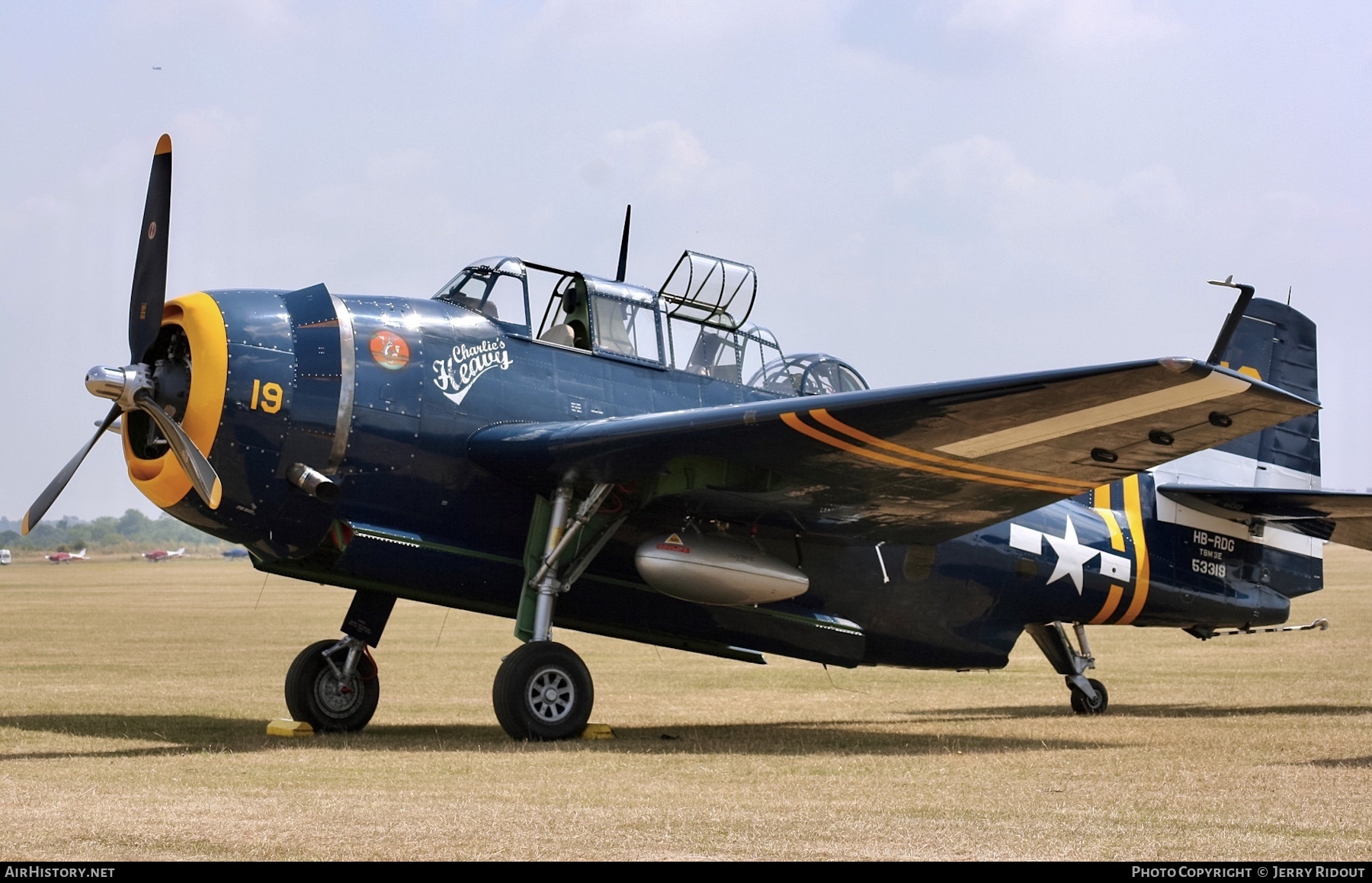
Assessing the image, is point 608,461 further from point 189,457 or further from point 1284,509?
point 1284,509

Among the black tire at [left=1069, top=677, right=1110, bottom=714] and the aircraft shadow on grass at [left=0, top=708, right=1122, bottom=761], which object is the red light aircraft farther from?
the black tire at [left=1069, top=677, right=1110, bottom=714]

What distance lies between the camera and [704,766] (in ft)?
32.5

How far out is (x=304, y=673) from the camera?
12.3 meters

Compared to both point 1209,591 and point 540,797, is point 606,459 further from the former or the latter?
point 1209,591

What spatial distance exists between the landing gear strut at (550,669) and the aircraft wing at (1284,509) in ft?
22.3

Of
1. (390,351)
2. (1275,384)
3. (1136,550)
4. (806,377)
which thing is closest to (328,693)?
(390,351)

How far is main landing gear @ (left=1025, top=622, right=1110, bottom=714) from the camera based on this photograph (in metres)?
15.2

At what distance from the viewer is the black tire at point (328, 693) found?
12.2 meters

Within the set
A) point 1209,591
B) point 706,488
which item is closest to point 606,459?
point 706,488

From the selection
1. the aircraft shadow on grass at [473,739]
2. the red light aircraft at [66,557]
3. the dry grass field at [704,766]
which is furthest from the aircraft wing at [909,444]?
the red light aircraft at [66,557]

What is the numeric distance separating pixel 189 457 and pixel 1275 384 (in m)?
11.3

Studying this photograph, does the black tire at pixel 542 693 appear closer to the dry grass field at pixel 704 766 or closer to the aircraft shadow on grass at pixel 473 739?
the aircraft shadow on grass at pixel 473 739

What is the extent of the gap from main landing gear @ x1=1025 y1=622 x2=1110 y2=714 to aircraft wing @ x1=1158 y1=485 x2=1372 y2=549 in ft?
5.77
